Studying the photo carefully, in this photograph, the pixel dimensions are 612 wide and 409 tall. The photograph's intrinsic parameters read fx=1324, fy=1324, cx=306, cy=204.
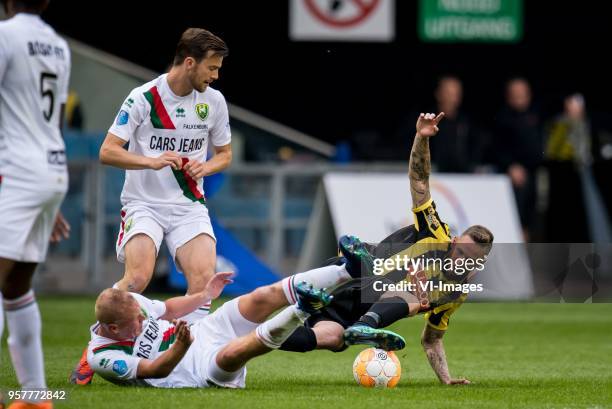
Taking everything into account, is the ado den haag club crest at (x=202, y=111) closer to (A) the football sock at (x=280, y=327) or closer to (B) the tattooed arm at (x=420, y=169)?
(B) the tattooed arm at (x=420, y=169)

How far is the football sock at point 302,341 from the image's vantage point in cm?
855

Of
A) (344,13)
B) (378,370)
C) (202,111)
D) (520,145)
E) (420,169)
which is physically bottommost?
(378,370)

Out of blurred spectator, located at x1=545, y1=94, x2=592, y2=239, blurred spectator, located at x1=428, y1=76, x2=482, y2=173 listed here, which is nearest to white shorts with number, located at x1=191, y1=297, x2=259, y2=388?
blurred spectator, located at x1=428, y1=76, x2=482, y2=173

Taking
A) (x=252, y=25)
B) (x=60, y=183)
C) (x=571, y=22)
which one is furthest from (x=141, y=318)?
(x=571, y=22)

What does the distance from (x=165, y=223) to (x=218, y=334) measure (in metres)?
1.24

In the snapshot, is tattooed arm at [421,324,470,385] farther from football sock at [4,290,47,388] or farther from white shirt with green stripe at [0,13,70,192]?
white shirt with green stripe at [0,13,70,192]

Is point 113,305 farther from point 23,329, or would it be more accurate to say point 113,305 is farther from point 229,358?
point 23,329

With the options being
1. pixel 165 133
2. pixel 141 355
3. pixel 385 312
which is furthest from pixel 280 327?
pixel 165 133

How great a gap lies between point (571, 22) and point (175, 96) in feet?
39.9

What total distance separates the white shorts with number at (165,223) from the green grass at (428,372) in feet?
3.28

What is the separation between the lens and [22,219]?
20.4 ft

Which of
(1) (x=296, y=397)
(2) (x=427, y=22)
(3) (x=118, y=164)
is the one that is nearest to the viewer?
(1) (x=296, y=397)

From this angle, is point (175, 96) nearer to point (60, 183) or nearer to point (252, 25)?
point (60, 183)

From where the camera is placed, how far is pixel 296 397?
7598 millimetres
